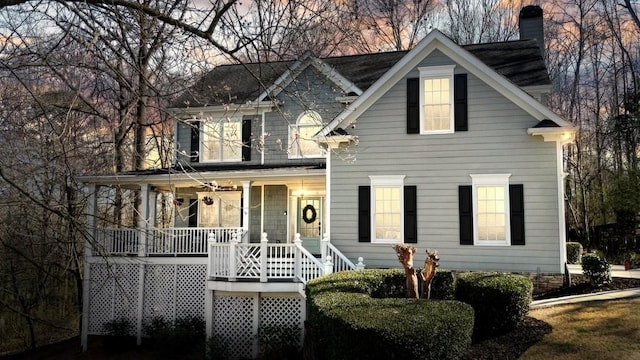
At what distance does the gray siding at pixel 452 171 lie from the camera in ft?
43.0

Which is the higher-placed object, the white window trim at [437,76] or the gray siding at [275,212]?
the white window trim at [437,76]

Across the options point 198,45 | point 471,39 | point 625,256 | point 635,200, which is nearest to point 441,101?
point 198,45

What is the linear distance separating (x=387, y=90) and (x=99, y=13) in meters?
9.51

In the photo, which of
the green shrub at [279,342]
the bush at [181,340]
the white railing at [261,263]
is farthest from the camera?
the bush at [181,340]

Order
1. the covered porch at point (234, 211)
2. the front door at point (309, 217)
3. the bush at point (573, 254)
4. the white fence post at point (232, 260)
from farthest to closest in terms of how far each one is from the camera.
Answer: the bush at point (573, 254) → the front door at point (309, 217) → the covered porch at point (234, 211) → the white fence post at point (232, 260)

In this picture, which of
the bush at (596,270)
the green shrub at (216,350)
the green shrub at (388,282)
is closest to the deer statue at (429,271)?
the green shrub at (388,282)

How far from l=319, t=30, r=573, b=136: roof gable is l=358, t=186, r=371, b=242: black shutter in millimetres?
→ 1852

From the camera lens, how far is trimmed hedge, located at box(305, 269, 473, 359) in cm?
718

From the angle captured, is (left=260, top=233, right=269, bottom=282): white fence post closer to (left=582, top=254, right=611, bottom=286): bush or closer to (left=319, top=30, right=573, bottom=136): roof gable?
(left=319, top=30, right=573, bottom=136): roof gable

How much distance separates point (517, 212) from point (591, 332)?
13.1 feet

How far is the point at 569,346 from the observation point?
9242mm

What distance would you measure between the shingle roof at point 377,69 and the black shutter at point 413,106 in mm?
3359

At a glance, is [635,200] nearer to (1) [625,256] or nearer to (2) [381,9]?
(1) [625,256]

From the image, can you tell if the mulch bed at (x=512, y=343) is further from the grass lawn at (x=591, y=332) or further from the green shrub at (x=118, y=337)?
the green shrub at (x=118, y=337)
